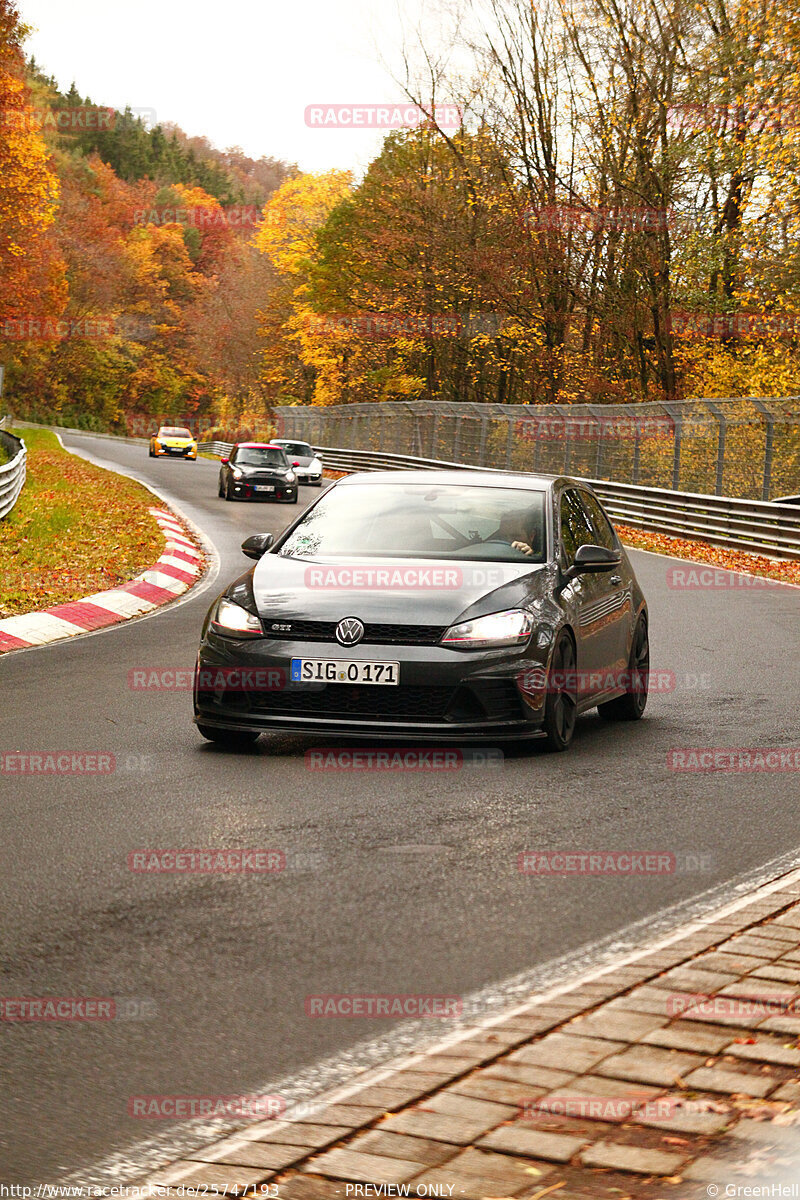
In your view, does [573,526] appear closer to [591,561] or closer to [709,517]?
[591,561]

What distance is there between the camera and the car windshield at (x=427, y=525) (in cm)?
925

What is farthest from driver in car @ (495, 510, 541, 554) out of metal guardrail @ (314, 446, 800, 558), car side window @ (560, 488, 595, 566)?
metal guardrail @ (314, 446, 800, 558)

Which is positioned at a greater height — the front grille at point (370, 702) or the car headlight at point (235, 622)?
the car headlight at point (235, 622)

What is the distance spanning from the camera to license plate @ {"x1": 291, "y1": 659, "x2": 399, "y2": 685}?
8156 millimetres

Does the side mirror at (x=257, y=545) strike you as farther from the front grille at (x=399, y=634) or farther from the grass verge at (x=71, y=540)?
the grass verge at (x=71, y=540)

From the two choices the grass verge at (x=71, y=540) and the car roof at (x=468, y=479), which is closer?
the car roof at (x=468, y=479)

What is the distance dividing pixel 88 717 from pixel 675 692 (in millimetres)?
4319

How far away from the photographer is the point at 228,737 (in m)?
8.80

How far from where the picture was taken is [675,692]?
11477mm

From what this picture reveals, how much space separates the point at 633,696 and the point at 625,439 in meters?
25.5

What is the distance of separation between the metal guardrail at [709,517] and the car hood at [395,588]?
1707 centimetres

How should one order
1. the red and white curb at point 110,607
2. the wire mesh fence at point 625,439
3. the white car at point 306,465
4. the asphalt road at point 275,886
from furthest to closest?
the white car at point 306,465 → the wire mesh fence at point 625,439 → the red and white curb at point 110,607 → the asphalt road at point 275,886

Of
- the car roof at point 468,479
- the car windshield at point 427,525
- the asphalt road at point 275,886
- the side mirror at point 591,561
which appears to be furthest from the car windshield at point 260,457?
the side mirror at point 591,561

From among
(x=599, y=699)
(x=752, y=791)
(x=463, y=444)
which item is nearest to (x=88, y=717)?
(x=599, y=699)
